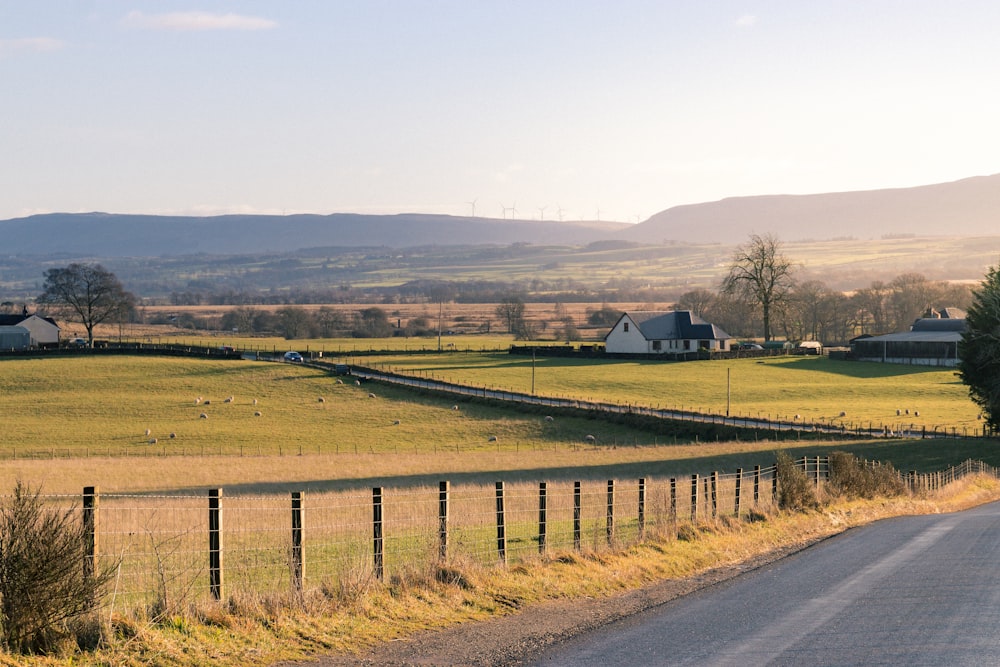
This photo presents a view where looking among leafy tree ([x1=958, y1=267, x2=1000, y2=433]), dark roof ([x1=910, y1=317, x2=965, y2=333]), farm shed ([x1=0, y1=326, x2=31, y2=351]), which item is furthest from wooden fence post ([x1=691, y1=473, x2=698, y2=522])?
farm shed ([x1=0, y1=326, x2=31, y2=351])

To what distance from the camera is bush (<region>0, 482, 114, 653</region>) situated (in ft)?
A: 36.6

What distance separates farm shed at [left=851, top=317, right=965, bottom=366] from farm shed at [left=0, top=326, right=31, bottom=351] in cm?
9425

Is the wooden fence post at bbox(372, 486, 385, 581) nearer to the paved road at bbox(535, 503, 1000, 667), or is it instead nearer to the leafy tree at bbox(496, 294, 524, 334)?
the paved road at bbox(535, 503, 1000, 667)

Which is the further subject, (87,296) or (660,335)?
(87,296)

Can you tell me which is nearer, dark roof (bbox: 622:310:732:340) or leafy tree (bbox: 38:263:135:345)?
dark roof (bbox: 622:310:732:340)

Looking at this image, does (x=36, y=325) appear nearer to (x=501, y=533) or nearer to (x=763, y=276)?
(x=763, y=276)

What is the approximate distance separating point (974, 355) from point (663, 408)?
909 inches

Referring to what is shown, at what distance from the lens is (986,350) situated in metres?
62.6

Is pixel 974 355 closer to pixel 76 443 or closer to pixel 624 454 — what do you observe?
pixel 624 454

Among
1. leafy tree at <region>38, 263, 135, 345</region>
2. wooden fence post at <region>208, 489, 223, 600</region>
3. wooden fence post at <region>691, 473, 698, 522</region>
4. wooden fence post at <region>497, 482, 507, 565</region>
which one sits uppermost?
leafy tree at <region>38, 263, 135, 345</region>

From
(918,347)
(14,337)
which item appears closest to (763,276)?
(918,347)

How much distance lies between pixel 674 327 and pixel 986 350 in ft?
231

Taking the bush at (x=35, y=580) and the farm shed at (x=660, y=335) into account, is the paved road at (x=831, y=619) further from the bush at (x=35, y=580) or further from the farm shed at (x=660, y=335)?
the farm shed at (x=660, y=335)

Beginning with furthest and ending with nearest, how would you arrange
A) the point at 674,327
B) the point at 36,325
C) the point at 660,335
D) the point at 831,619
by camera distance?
the point at 36,325, the point at 674,327, the point at 660,335, the point at 831,619
